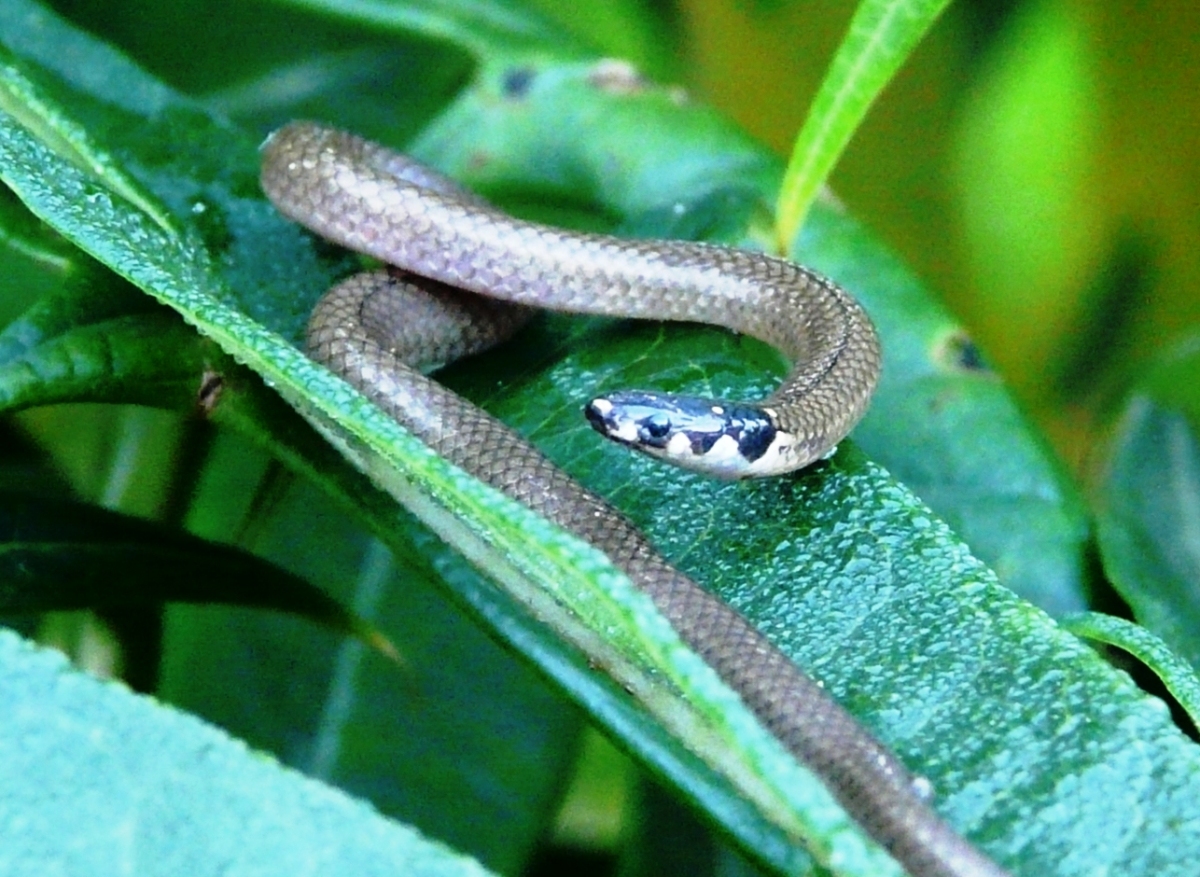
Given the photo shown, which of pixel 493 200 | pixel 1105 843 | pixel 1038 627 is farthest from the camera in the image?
pixel 493 200

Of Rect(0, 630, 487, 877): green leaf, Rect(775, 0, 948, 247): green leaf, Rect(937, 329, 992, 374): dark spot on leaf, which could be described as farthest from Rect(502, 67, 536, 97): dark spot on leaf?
Rect(0, 630, 487, 877): green leaf

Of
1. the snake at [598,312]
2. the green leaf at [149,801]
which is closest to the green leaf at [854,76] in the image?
the snake at [598,312]

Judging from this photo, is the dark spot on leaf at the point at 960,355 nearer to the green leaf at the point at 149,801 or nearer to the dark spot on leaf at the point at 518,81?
the dark spot on leaf at the point at 518,81

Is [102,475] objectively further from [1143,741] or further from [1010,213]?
[1010,213]

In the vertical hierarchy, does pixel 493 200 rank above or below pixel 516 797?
above

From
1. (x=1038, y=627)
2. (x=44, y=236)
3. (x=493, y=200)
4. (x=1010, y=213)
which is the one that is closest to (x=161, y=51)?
(x=493, y=200)

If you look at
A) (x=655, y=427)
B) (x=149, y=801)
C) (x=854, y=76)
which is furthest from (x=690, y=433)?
→ (x=149, y=801)

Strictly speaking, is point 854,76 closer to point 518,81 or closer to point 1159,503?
point 518,81

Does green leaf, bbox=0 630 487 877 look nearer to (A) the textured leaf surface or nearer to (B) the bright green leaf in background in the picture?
(B) the bright green leaf in background
